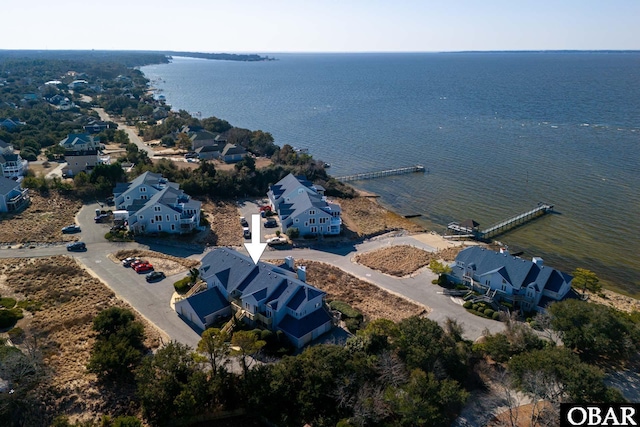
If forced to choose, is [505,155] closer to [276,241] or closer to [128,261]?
[276,241]

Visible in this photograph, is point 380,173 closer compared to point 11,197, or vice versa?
point 11,197

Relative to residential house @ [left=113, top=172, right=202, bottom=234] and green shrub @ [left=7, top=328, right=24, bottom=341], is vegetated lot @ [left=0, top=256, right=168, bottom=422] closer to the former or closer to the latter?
green shrub @ [left=7, top=328, right=24, bottom=341]

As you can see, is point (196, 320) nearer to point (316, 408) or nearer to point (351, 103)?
point (316, 408)

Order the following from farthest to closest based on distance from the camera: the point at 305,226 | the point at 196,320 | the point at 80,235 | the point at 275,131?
the point at 275,131, the point at 305,226, the point at 80,235, the point at 196,320

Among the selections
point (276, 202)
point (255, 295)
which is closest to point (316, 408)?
point (255, 295)

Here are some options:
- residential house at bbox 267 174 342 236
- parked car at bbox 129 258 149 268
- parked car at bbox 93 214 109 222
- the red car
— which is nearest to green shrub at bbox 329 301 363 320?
residential house at bbox 267 174 342 236

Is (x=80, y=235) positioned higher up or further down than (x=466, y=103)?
further down

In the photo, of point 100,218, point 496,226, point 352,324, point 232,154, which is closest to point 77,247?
point 100,218
